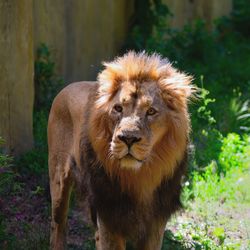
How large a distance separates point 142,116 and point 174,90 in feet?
0.88

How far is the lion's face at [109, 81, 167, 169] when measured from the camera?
3.51 meters

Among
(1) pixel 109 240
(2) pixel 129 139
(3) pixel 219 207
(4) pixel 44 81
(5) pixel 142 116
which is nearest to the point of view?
(2) pixel 129 139

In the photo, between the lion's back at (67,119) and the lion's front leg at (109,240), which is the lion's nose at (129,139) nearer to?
the lion's front leg at (109,240)

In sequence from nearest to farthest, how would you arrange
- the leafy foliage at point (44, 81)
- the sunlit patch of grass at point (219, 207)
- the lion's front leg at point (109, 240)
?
the lion's front leg at point (109, 240)
the sunlit patch of grass at point (219, 207)
the leafy foliage at point (44, 81)

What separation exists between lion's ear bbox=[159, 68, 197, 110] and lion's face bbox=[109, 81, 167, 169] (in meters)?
0.04

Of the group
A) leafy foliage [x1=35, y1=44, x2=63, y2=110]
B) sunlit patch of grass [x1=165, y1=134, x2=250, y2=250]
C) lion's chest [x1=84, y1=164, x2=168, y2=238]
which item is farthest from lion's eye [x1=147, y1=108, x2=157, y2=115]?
leafy foliage [x1=35, y1=44, x2=63, y2=110]

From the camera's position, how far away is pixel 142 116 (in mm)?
3615

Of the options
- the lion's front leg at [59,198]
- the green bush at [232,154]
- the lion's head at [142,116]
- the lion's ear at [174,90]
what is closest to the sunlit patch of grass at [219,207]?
the green bush at [232,154]

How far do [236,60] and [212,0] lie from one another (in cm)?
160

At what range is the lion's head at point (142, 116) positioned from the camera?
3592 mm

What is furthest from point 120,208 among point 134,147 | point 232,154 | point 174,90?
point 232,154

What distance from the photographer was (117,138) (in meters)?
3.52

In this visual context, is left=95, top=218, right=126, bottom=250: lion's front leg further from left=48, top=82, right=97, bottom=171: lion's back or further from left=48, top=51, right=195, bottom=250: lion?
left=48, top=82, right=97, bottom=171: lion's back

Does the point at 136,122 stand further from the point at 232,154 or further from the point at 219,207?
the point at 232,154
